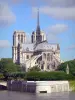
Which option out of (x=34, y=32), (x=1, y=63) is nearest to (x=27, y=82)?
(x=1, y=63)

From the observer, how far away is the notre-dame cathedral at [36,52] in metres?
168

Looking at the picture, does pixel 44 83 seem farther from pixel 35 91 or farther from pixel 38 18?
pixel 38 18

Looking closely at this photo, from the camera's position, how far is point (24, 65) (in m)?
168

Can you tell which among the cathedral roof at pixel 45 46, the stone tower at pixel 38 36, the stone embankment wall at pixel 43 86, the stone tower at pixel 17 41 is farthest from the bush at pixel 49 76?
the stone tower at pixel 38 36

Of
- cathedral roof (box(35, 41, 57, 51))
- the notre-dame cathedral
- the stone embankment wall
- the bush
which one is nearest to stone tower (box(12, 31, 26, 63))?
the notre-dame cathedral

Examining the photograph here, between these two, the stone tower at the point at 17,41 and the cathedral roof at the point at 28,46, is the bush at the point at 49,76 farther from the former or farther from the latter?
the stone tower at the point at 17,41

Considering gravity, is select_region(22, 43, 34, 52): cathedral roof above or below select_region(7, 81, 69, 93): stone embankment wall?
above

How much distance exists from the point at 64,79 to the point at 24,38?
360ft

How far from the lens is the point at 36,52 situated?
181 m

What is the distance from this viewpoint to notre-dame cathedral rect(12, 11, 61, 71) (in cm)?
16850

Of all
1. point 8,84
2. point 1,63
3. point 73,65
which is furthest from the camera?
point 1,63

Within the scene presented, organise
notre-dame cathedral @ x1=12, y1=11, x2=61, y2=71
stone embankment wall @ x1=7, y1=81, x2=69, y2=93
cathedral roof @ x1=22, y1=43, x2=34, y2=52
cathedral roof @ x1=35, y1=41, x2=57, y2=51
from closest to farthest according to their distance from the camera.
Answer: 1. stone embankment wall @ x1=7, y1=81, x2=69, y2=93
2. notre-dame cathedral @ x1=12, y1=11, x2=61, y2=71
3. cathedral roof @ x1=35, y1=41, x2=57, y2=51
4. cathedral roof @ x1=22, y1=43, x2=34, y2=52

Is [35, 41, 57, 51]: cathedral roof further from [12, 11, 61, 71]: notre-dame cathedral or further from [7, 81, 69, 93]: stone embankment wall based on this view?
[7, 81, 69, 93]: stone embankment wall

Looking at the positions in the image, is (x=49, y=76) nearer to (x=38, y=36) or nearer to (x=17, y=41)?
(x=17, y=41)
